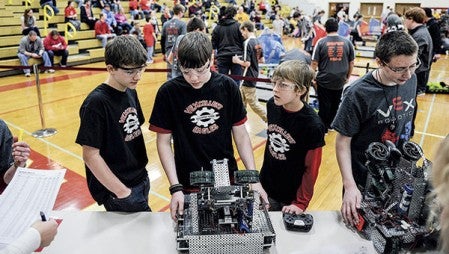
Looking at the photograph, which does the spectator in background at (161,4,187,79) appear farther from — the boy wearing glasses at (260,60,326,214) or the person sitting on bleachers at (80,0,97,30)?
the person sitting on bleachers at (80,0,97,30)

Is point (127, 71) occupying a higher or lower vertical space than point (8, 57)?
higher

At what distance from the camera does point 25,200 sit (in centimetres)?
146

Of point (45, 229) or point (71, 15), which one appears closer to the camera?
point (45, 229)

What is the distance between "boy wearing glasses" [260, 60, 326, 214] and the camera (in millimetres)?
1800

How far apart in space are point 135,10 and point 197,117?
509 inches

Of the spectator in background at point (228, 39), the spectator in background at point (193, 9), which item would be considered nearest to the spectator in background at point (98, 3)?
the spectator in background at point (193, 9)

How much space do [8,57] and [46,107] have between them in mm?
4420

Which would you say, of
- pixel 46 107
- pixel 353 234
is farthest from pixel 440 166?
pixel 46 107

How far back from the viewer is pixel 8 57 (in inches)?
364

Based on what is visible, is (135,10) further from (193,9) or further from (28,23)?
(28,23)

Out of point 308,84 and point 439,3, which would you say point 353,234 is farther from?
point 439,3

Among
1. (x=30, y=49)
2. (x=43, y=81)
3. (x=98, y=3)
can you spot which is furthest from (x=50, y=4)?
(x=43, y=81)

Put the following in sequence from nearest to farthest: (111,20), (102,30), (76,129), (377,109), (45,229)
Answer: (45,229), (377,109), (76,129), (102,30), (111,20)

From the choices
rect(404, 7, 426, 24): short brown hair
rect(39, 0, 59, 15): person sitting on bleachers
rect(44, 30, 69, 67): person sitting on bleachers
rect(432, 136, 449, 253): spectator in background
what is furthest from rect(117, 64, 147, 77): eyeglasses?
rect(39, 0, 59, 15): person sitting on bleachers
